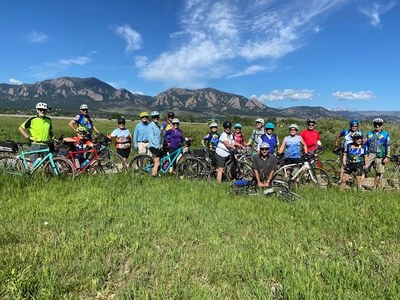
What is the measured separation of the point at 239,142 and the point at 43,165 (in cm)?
631

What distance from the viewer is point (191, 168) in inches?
444

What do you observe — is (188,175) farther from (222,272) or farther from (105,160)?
(222,272)

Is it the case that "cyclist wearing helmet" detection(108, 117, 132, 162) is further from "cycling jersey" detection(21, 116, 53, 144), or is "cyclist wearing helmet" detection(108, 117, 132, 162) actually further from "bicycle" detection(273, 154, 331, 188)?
"bicycle" detection(273, 154, 331, 188)

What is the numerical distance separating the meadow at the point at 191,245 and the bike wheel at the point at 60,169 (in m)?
0.95

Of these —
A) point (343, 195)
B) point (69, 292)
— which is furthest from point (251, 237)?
point (343, 195)

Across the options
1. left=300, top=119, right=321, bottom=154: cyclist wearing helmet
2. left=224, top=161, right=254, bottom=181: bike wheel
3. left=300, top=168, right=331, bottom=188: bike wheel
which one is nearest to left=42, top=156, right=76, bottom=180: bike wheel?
left=224, top=161, right=254, bottom=181: bike wheel

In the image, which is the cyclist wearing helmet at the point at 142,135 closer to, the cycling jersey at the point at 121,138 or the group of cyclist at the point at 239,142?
the group of cyclist at the point at 239,142

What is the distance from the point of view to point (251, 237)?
212 inches

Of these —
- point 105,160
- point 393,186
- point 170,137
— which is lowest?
point 393,186

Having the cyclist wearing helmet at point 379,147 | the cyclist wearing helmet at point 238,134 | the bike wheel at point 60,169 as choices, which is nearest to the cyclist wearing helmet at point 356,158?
the cyclist wearing helmet at point 379,147

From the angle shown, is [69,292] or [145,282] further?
[145,282]

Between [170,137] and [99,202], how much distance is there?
4.78 m

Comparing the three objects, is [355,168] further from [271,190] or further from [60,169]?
[60,169]

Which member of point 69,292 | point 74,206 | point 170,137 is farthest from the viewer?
point 170,137
